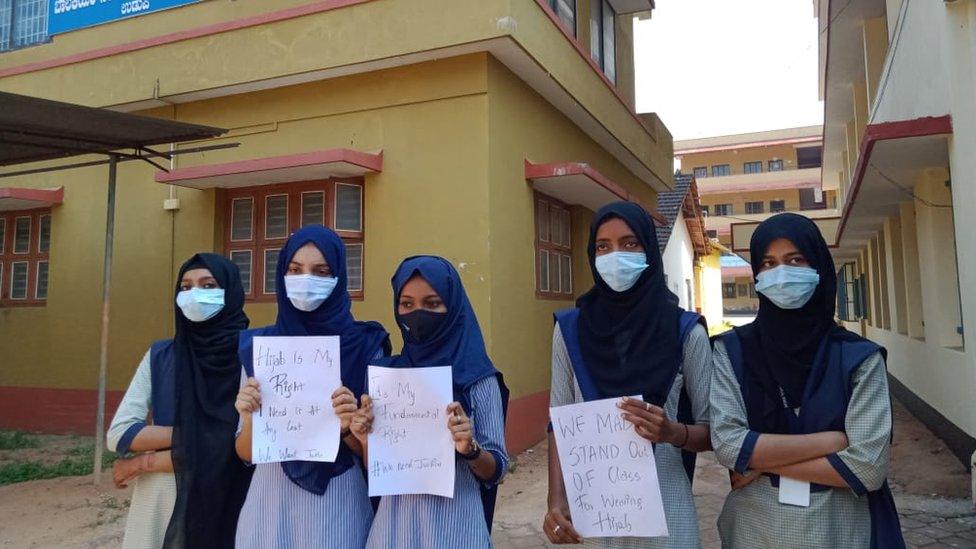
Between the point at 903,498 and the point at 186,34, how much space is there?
8138 mm

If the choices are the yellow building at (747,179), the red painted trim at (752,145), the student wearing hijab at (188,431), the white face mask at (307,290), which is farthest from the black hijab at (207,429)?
the red painted trim at (752,145)

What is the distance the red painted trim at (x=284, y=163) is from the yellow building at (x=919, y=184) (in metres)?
4.15

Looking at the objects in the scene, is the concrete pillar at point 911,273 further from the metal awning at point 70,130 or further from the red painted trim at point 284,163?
the metal awning at point 70,130

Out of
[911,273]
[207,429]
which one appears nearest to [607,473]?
[207,429]

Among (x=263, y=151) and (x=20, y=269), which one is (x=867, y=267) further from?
(x=20, y=269)

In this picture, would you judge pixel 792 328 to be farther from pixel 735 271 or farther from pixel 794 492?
pixel 735 271

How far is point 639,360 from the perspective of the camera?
1.89m

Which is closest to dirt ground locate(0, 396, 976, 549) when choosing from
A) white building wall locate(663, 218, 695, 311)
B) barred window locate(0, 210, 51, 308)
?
barred window locate(0, 210, 51, 308)

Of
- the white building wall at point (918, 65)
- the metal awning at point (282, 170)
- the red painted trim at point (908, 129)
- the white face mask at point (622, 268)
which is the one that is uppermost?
the white building wall at point (918, 65)

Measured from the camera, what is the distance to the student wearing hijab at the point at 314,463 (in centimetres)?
Answer: 200

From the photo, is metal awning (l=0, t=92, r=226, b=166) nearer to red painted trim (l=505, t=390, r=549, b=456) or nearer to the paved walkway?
red painted trim (l=505, t=390, r=549, b=456)

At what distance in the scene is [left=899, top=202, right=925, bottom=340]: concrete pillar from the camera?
7832mm

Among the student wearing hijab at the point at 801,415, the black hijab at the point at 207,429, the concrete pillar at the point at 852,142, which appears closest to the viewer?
the student wearing hijab at the point at 801,415

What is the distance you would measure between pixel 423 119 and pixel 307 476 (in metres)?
4.68
